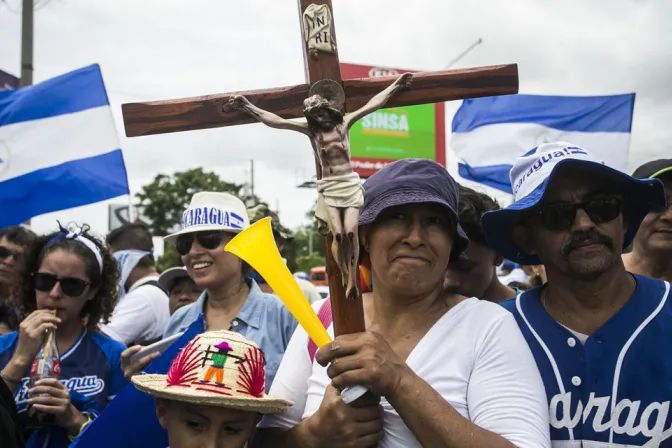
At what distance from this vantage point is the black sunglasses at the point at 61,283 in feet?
9.75

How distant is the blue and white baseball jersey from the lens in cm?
182

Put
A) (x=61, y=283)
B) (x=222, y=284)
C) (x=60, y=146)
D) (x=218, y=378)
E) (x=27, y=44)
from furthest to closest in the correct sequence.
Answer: (x=27, y=44) < (x=60, y=146) < (x=222, y=284) < (x=61, y=283) < (x=218, y=378)

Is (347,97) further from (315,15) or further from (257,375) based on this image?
(257,375)

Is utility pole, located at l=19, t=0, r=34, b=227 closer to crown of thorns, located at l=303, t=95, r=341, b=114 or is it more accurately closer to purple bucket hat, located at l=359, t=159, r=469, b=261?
purple bucket hat, located at l=359, t=159, r=469, b=261

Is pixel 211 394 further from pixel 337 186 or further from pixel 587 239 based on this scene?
pixel 587 239

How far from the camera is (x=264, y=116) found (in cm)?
181

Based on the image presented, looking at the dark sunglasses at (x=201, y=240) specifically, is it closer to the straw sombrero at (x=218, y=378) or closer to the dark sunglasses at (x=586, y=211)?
the straw sombrero at (x=218, y=378)

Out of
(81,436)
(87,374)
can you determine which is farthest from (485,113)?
(81,436)

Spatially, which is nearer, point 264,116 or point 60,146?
point 264,116

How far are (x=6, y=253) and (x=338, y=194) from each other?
3.18 m

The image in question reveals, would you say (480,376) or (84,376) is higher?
(480,376)

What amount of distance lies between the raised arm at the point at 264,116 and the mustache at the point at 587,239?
89cm

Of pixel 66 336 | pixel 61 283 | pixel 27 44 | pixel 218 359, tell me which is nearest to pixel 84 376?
pixel 66 336

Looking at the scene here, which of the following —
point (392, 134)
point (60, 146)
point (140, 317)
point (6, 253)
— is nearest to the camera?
point (6, 253)
